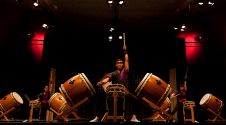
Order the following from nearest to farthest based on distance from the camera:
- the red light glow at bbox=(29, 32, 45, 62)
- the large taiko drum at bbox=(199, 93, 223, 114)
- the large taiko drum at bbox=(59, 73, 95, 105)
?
the large taiko drum at bbox=(59, 73, 95, 105) < the large taiko drum at bbox=(199, 93, 223, 114) < the red light glow at bbox=(29, 32, 45, 62)

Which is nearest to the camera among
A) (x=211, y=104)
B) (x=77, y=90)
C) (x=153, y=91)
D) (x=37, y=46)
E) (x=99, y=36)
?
(x=153, y=91)

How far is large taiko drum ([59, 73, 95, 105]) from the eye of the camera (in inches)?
208

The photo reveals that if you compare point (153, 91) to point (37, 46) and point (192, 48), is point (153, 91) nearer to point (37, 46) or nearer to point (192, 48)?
point (192, 48)

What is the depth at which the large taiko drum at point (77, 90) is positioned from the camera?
5273 millimetres

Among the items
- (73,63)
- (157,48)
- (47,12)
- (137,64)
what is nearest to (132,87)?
(137,64)

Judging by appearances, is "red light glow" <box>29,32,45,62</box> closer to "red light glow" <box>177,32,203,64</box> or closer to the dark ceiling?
the dark ceiling

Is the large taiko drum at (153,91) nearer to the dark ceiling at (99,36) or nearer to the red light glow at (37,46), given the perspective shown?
the dark ceiling at (99,36)

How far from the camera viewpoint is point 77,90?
527cm

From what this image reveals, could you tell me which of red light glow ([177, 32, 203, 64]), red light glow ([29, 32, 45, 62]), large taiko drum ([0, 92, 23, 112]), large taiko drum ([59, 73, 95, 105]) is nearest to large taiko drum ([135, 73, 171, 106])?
large taiko drum ([59, 73, 95, 105])

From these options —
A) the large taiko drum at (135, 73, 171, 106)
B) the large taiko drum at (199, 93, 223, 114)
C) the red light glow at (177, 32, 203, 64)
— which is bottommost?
the large taiko drum at (199, 93, 223, 114)

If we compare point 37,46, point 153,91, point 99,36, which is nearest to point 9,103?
point 37,46

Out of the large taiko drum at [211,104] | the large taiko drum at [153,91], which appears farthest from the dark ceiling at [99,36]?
the large taiko drum at [153,91]

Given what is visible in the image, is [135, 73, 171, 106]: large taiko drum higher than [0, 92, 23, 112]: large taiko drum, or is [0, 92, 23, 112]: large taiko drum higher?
[135, 73, 171, 106]: large taiko drum

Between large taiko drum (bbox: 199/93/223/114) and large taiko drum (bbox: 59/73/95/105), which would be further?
large taiko drum (bbox: 199/93/223/114)
